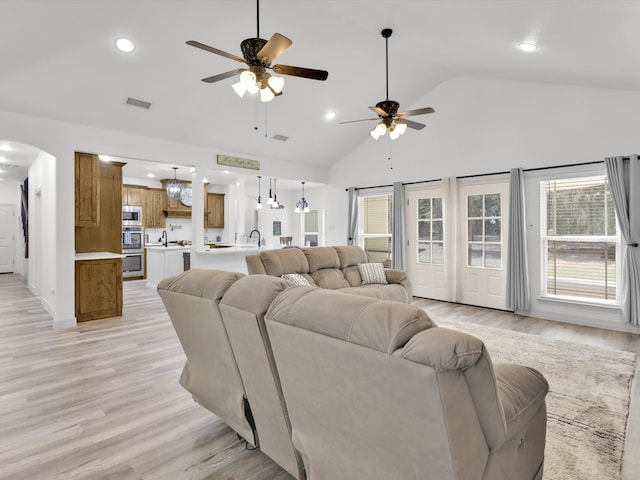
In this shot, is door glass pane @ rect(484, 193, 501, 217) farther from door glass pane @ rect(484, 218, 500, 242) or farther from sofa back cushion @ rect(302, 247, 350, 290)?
sofa back cushion @ rect(302, 247, 350, 290)

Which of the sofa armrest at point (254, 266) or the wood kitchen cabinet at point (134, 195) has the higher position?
the wood kitchen cabinet at point (134, 195)

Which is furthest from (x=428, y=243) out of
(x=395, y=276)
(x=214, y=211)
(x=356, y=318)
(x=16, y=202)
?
(x=16, y=202)

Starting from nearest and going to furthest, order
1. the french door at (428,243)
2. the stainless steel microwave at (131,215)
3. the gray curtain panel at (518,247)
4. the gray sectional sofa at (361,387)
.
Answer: the gray sectional sofa at (361,387)
the gray curtain panel at (518,247)
the french door at (428,243)
the stainless steel microwave at (131,215)

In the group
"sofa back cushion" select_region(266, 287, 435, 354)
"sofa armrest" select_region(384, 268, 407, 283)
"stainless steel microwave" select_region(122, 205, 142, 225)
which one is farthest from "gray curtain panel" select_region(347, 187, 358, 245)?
"sofa back cushion" select_region(266, 287, 435, 354)

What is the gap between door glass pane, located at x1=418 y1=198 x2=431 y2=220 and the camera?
21.9 feet

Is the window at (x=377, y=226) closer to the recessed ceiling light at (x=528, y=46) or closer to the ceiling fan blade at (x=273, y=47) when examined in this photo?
the recessed ceiling light at (x=528, y=46)

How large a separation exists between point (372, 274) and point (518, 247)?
227 cm

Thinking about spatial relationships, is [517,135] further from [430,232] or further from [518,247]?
[430,232]

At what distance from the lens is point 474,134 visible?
595 cm

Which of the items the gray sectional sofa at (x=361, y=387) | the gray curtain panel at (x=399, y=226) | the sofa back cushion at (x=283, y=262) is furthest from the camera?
the gray curtain panel at (x=399, y=226)

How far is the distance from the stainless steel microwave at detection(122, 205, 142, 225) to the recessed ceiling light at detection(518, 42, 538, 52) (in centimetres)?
817

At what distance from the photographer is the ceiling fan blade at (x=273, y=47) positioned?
246cm

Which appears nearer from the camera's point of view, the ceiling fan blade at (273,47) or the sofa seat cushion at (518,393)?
the sofa seat cushion at (518,393)

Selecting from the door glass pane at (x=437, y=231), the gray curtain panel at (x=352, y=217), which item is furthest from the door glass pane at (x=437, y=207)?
the gray curtain panel at (x=352, y=217)
